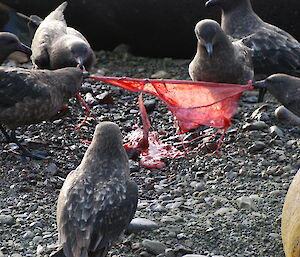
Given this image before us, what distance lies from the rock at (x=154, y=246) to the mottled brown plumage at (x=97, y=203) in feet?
0.82

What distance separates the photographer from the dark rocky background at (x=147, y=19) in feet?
28.7

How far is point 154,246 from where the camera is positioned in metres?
5.00

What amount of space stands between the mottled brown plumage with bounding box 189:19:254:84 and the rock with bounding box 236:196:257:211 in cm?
197

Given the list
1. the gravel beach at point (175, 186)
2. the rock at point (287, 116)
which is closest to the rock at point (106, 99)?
the gravel beach at point (175, 186)

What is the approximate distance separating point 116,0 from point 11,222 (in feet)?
13.5

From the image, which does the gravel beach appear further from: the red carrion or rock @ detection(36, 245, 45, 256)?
the red carrion

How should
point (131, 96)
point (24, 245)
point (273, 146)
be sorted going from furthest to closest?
point (131, 96)
point (273, 146)
point (24, 245)

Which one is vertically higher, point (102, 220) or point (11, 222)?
point (102, 220)

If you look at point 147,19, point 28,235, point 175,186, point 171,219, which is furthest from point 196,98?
point 147,19

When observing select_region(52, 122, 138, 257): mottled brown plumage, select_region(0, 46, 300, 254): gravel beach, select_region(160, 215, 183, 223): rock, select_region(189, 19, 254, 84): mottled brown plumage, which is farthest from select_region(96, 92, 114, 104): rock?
select_region(160, 215, 183, 223): rock

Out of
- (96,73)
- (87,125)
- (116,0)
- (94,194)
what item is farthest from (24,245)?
(116,0)

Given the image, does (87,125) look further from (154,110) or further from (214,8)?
(214,8)

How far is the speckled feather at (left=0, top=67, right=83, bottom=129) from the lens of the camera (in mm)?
6465

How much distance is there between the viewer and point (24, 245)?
5.16 meters
